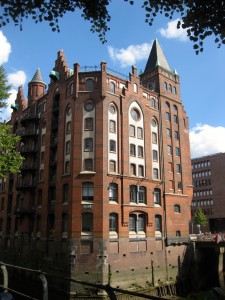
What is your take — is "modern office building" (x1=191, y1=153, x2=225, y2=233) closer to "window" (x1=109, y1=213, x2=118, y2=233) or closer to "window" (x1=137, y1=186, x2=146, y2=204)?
"window" (x1=137, y1=186, x2=146, y2=204)

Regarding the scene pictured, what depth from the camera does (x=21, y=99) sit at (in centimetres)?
5688

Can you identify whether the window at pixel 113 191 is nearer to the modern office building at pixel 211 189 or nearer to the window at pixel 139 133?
the window at pixel 139 133

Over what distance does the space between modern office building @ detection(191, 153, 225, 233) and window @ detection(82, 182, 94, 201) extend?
186ft

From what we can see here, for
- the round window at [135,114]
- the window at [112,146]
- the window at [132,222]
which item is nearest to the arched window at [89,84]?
the round window at [135,114]

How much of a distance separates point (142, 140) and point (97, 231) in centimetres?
1463

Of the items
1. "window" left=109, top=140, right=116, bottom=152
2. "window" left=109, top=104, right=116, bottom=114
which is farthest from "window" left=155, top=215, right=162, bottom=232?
"window" left=109, top=104, right=116, bottom=114

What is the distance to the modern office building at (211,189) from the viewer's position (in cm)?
8238

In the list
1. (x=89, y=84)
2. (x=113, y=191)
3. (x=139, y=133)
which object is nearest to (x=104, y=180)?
(x=113, y=191)

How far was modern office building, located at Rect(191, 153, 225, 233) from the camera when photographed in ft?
270

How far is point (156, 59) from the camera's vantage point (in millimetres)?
49281

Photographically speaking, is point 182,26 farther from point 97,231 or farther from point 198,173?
point 198,173

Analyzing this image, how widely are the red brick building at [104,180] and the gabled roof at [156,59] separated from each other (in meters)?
0.34

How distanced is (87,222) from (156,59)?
29.6 meters

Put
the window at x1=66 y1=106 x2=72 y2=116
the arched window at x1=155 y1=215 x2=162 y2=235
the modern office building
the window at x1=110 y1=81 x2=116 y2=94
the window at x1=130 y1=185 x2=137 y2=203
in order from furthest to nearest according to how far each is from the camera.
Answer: the modern office building < the window at x1=110 y1=81 x2=116 y2=94 < the arched window at x1=155 y1=215 x2=162 y2=235 < the window at x1=66 y1=106 x2=72 y2=116 < the window at x1=130 y1=185 x2=137 y2=203
